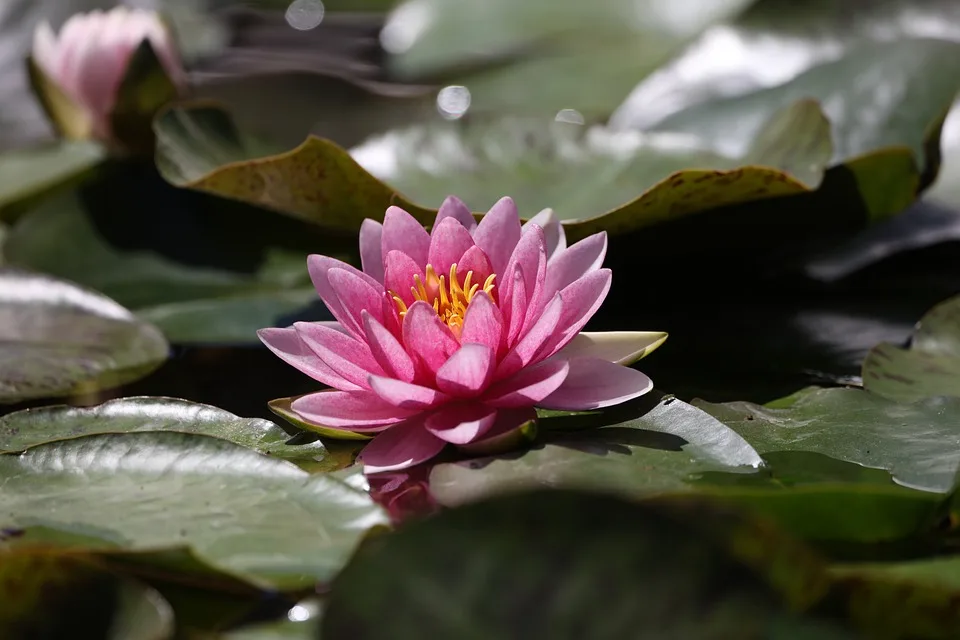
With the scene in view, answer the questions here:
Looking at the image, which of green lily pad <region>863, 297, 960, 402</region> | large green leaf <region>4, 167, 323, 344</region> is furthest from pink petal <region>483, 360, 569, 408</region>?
large green leaf <region>4, 167, 323, 344</region>

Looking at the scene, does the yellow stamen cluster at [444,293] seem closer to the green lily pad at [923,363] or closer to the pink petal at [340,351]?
the pink petal at [340,351]

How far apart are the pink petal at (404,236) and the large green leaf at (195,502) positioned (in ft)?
0.90

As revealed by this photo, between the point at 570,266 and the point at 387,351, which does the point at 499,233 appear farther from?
the point at 387,351

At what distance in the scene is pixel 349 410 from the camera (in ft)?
3.16

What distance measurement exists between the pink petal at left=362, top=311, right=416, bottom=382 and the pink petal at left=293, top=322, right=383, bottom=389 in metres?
0.02

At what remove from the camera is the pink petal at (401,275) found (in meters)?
1.00

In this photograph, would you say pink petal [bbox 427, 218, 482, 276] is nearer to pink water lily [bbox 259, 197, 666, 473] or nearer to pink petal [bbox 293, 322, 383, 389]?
pink water lily [bbox 259, 197, 666, 473]

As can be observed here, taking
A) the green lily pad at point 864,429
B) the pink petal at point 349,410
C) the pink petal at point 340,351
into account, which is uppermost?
the pink petal at point 340,351

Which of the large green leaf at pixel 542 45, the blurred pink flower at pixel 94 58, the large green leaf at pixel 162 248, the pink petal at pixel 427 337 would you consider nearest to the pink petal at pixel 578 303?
the pink petal at pixel 427 337

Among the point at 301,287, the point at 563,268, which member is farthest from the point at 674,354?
the point at 301,287

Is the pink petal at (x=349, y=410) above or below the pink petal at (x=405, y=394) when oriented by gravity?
below

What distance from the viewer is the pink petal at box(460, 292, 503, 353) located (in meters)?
0.89

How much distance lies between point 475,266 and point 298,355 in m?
0.21

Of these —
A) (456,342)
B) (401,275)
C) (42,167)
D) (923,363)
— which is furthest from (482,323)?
(42,167)
